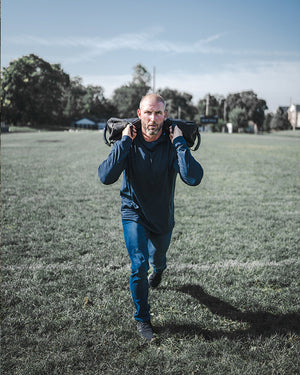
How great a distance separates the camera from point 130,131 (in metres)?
2.95

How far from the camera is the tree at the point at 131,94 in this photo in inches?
4102

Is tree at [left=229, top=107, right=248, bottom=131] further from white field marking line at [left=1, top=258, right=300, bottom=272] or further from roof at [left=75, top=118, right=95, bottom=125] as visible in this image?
white field marking line at [left=1, top=258, right=300, bottom=272]

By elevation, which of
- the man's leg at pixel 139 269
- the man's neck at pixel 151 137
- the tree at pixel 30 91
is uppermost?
the tree at pixel 30 91

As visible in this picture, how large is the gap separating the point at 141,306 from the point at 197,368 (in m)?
0.64

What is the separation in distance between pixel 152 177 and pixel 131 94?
347 ft

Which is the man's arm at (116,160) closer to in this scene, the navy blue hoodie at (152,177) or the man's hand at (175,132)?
the navy blue hoodie at (152,177)

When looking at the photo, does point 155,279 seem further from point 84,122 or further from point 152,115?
point 84,122

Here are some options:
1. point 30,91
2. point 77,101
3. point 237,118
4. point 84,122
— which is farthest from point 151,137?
point 77,101

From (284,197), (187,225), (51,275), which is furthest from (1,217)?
(284,197)

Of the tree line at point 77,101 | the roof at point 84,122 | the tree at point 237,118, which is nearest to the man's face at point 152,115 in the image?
the tree line at point 77,101

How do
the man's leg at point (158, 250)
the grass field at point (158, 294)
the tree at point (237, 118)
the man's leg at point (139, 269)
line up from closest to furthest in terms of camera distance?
the grass field at point (158, 294)
the man's leg at point (139, 269)
the man's leg at point (158, 250)
the tree at point (237, 118)

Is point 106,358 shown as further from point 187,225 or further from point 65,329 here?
point 187,225

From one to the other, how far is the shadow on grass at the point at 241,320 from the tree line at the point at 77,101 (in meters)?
72.9

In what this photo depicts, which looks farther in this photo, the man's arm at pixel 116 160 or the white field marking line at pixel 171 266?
the white field marking line at pixel 171 266
